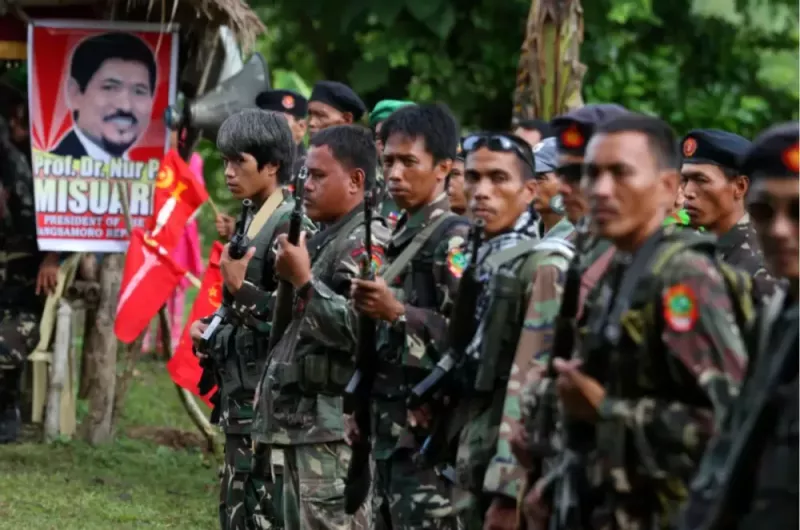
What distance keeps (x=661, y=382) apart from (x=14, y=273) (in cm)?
889

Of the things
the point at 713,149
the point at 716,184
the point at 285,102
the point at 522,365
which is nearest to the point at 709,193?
the point at 716,184

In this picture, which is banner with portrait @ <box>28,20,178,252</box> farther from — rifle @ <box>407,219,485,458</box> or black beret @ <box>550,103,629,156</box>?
black beret @ <box>550,103,629,156</box>

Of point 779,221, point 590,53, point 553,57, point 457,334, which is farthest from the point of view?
point 590,53

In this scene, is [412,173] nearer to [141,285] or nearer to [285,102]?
[285,102]

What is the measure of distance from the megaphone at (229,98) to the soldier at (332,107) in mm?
2053

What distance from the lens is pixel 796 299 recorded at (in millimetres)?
4371

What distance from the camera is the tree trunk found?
12.5 metres

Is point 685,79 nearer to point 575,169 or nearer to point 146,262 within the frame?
point 146,262

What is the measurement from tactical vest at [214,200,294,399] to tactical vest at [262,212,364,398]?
546mm

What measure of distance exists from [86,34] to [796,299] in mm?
8621

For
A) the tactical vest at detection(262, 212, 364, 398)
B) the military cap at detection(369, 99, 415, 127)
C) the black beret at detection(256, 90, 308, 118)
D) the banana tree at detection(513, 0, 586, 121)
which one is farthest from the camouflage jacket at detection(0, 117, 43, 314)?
the tactical vest at detection(262, 212, 364, 398)

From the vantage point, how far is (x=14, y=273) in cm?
1281

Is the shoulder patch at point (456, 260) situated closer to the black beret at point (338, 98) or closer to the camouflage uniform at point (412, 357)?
the camouflage uniform at point (412, 357)

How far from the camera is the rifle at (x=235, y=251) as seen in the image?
787 cm
